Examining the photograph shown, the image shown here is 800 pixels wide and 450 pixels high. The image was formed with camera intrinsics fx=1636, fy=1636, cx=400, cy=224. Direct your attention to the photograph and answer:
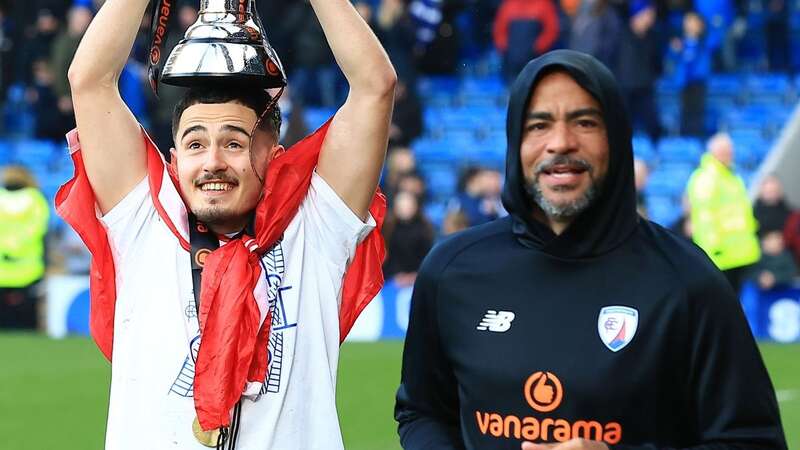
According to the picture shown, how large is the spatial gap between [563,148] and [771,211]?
1272cm

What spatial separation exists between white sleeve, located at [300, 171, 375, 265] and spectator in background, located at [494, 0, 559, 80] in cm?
1434

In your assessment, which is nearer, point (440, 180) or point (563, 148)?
point (563, 148)

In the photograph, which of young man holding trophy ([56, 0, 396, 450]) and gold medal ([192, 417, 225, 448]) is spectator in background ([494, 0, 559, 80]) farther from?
gold medal ([192, 417, 225, 448])

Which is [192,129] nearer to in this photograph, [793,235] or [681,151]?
[793,235]

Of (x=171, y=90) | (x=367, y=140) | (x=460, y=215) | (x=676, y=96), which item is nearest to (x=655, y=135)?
(x=676, y=96)

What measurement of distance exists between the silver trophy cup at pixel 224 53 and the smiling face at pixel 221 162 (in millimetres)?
87

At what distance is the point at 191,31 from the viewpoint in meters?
4.14

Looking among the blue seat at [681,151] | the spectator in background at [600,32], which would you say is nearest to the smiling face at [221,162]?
the spectator in background at [600,32]

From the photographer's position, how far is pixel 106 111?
4.14 metres

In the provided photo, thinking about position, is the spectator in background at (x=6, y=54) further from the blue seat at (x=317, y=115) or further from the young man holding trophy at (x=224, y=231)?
the young man holding trophy at (x=224, y=231)

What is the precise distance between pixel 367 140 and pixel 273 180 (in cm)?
27

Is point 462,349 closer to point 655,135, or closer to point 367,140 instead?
point 367,140

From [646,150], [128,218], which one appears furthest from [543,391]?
[646,150]

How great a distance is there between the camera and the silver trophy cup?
4059 mm
